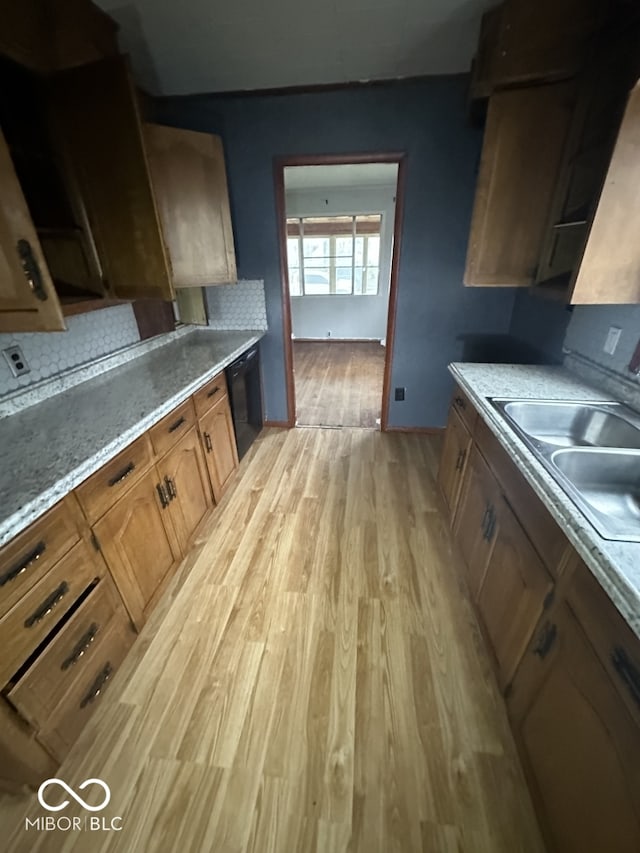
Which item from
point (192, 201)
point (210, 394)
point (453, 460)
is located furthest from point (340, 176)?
point (453, 460)

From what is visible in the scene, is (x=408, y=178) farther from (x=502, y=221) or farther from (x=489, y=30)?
(x=502, y=221)

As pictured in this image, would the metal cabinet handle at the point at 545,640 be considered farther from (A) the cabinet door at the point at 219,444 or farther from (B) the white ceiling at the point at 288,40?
(B) the white ceiling at the point at 288,40

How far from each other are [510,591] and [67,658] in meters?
1.46

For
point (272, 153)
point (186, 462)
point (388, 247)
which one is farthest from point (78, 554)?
point (388, 247)

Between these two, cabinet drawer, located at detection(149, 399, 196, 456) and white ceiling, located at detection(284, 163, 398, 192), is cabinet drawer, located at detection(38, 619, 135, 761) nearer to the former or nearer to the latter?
cabinet drawer, located at detection(149, 399, 196, 456)

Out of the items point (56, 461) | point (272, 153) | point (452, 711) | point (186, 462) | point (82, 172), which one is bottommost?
point (452, 711)

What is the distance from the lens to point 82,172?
147 cm

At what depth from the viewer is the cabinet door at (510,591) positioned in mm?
1007

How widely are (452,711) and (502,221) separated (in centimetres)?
203

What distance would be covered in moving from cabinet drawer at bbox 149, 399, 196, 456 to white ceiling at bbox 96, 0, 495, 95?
169 centimetres

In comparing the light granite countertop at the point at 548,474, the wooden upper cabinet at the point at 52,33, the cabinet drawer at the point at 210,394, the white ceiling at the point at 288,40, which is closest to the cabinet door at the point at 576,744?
the light granite countertop at the point at 548,474

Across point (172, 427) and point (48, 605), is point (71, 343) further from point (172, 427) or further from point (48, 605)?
point (48, 605)

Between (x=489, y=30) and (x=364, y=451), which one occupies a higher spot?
(x=489, y=30)

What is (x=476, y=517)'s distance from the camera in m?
1.53
